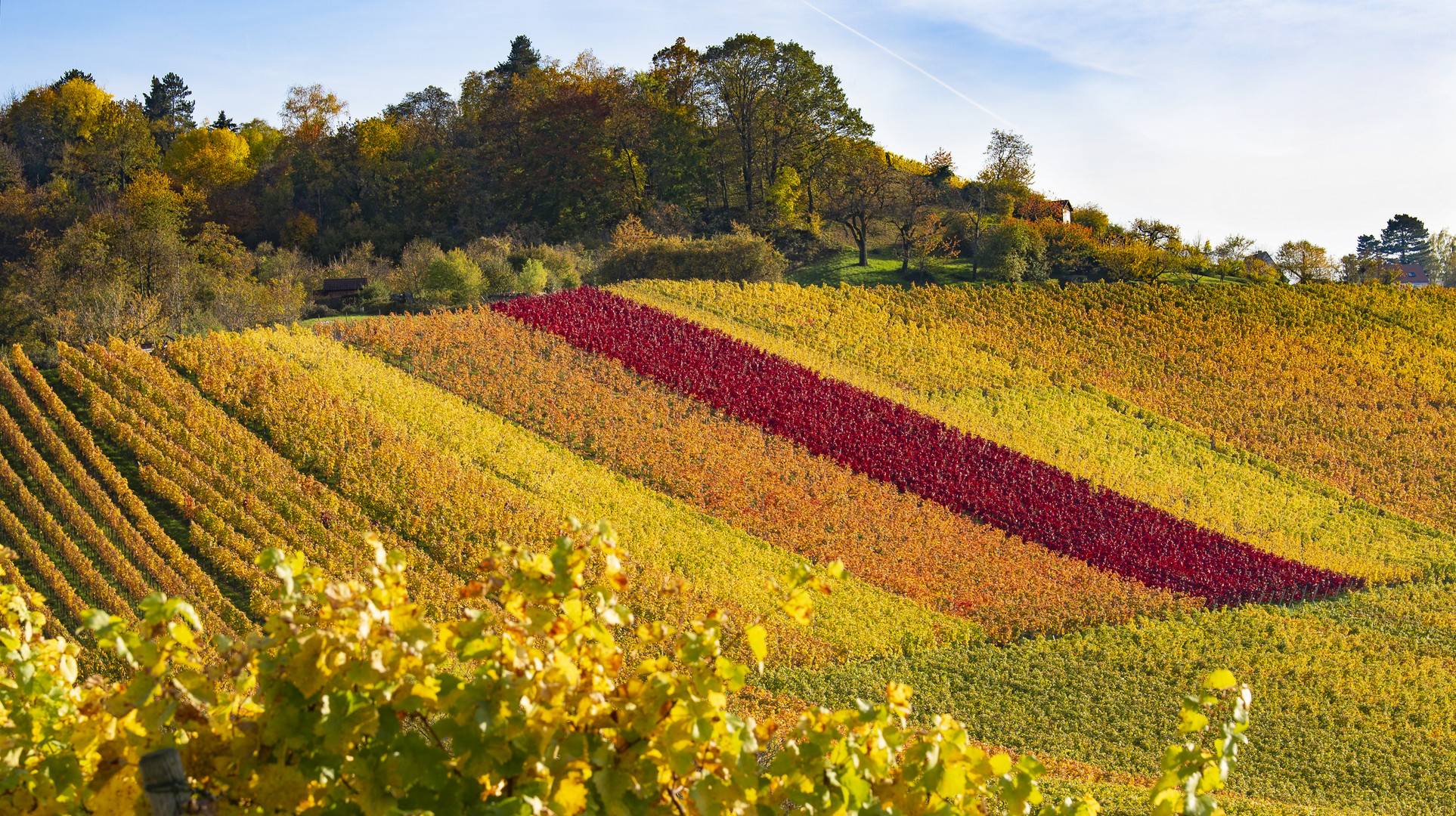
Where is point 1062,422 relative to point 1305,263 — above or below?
below

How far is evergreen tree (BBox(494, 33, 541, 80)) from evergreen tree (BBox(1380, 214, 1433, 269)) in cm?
6019

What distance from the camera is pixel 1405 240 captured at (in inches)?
2753

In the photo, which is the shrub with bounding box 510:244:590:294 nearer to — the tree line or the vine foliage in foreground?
the tree line

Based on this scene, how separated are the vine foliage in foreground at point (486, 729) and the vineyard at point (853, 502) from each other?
0.35 m

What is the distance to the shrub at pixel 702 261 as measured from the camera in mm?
25828

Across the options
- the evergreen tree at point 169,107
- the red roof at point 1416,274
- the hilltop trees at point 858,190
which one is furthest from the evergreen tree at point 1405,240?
the evergreen tree at point 169,107

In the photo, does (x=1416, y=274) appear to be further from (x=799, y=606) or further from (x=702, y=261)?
(x=799, y=606)

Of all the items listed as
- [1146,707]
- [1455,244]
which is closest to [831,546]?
[1146,707]

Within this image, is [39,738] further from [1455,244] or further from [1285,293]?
[1455,244]

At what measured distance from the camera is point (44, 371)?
14195mm

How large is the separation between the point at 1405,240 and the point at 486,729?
85.4 metres

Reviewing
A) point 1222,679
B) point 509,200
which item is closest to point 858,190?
point 509,200

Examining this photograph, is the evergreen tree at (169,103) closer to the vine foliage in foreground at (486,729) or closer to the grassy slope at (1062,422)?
the grassy slope at (1062,422)

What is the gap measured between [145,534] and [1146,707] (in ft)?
34.8
